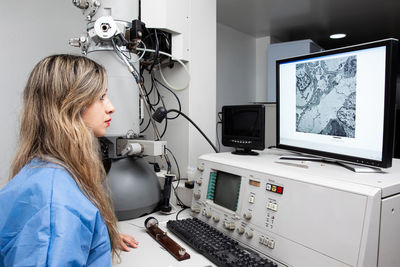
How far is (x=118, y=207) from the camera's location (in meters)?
1.08

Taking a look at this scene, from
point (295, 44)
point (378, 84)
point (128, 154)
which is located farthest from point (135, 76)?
point (295, 44)

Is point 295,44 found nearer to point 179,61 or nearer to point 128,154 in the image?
point 179,61

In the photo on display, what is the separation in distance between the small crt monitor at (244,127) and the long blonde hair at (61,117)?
2.10ft

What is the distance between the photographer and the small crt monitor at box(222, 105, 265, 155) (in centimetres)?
113

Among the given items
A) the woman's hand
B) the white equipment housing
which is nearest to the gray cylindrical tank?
the woman's hand

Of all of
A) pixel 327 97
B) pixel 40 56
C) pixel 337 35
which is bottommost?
pixel 327 97

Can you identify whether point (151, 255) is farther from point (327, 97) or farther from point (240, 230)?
point (327, 97)

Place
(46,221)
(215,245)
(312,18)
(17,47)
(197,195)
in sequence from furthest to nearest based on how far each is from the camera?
(312,18)
(17,47)
(197,195)
(215,245)
(46,221)

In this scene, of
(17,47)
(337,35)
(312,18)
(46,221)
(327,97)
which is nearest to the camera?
(46,221)

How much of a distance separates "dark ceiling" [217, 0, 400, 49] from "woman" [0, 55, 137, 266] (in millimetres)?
2113

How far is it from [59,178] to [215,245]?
18.3 inches

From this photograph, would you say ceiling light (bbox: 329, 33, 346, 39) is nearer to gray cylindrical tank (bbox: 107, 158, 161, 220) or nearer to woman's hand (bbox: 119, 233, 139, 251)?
gray cylindrical tank (bbox: 107, 158, 161, 220)

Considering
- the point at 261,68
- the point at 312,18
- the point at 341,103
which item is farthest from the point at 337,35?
the point at 341,103

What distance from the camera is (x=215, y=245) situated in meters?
0.81
